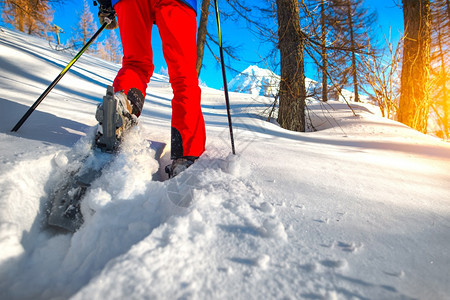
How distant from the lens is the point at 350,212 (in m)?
0.71

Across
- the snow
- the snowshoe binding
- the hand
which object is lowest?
the snow

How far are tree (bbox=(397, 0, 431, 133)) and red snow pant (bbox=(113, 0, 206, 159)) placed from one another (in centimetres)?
422

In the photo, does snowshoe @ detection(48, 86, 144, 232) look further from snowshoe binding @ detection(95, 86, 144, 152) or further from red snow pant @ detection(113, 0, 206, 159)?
red snow pant @ detection(113, 0, 206, 159)

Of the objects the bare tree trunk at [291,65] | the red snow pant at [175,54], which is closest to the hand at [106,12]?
the red snow pant at [175,54]

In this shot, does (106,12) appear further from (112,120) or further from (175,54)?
(112,120)

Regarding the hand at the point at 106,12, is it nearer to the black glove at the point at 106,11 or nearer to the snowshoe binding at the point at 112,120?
the black glove at the point at 106,11

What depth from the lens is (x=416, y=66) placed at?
353cm

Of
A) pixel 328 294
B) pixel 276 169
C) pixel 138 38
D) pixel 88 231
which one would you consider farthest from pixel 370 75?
pixel 88 231

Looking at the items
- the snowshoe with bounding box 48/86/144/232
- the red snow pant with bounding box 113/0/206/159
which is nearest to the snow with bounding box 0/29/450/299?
the snowshoe with bounding box 48/86/144/232

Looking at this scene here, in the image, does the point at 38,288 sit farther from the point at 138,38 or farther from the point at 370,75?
the point at 370,75

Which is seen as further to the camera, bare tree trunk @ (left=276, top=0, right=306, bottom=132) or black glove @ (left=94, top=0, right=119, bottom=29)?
bare tree trunk @ (left=276, top=0, right=306, bottom=132)

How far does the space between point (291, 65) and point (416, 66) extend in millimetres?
2432

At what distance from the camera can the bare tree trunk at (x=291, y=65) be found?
117 inches

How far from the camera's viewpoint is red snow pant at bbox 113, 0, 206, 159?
3.65 feet
